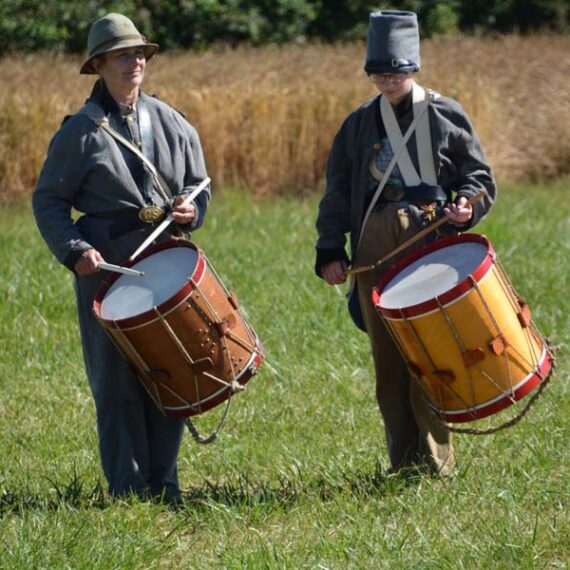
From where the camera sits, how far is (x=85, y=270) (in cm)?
564

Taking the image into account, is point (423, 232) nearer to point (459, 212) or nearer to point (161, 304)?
point (459, 212)

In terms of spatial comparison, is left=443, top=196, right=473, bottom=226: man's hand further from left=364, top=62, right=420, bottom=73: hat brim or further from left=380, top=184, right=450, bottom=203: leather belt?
left=364, top=62, right=420, bottom=73: hat brim

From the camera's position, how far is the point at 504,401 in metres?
5.55

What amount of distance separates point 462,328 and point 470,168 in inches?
31.5

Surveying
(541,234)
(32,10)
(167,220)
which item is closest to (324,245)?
(167,220)

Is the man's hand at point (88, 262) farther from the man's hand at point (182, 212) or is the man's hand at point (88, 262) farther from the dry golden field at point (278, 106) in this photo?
the dry golden field at point (278, 106)

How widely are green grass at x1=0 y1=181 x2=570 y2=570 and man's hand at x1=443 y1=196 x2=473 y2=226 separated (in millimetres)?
1052

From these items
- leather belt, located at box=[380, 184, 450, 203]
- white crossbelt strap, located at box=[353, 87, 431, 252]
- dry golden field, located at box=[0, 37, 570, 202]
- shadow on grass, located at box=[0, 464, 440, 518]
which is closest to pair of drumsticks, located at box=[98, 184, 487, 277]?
leather belt, located at box=[380, 184, 450, 203]

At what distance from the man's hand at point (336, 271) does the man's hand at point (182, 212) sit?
2.03ft

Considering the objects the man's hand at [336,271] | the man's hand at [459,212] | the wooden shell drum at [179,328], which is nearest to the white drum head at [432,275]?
the man's hand at [459,212]

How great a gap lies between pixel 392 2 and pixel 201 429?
65.6 feet

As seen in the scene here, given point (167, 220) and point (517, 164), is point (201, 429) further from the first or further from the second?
point (517, 164)

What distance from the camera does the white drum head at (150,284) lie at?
5.49 m

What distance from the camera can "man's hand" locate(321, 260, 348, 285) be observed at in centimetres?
602
